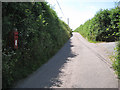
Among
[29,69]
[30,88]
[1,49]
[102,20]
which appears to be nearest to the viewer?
[1,49]

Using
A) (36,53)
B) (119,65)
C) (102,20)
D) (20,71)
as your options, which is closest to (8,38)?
(20,71)

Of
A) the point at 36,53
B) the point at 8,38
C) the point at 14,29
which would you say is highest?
the point at 14,29

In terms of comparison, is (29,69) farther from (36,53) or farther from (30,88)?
(30,88)

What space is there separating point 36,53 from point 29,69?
3.47 ft

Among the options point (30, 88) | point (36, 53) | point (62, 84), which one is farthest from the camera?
point (36, 53)

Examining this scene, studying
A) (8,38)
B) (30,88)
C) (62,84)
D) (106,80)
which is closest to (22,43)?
(8,38)

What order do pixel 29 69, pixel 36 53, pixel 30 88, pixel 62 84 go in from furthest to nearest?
pixel 36 53
pixel 29 69
pixel 62 84
pixel 30 88

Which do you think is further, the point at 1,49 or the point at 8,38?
the point at 8,38

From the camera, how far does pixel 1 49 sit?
327cm

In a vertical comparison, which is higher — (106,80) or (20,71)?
(20,71)

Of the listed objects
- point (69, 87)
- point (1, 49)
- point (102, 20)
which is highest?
point (102, 20)

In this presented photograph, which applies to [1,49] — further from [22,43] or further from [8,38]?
[22,43]

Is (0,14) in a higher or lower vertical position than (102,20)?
lower

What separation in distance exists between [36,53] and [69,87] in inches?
109
